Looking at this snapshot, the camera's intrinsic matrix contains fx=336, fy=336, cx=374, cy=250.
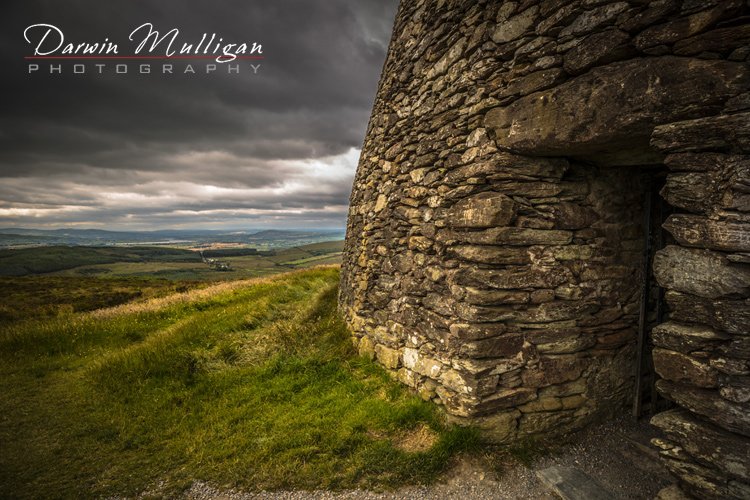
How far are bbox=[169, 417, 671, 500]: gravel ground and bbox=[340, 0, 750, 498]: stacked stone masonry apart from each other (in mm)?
399

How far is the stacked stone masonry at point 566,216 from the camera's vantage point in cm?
269

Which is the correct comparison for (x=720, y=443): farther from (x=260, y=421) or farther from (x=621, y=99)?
(x=260, y=421)

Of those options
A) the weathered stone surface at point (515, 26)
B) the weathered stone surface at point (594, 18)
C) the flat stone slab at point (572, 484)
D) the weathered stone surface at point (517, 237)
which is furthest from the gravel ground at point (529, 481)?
the weathered stone surface at point (515, 26)

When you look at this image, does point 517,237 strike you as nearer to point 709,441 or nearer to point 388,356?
point 709,441

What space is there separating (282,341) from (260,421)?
8.59ft

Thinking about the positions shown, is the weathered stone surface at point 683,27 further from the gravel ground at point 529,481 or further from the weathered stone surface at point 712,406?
the gravel ground at point 529,481

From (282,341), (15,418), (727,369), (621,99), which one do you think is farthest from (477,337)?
(15,418)

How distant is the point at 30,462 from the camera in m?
4.59

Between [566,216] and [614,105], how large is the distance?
1456mm

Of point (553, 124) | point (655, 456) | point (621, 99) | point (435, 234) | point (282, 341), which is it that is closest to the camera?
point (621, 99)

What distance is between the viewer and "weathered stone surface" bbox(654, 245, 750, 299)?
2607mm

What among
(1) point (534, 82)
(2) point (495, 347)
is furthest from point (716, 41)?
(2) point (495, 347)

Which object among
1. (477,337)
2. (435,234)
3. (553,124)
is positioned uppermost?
(553,124)

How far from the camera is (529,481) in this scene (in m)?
3.91
